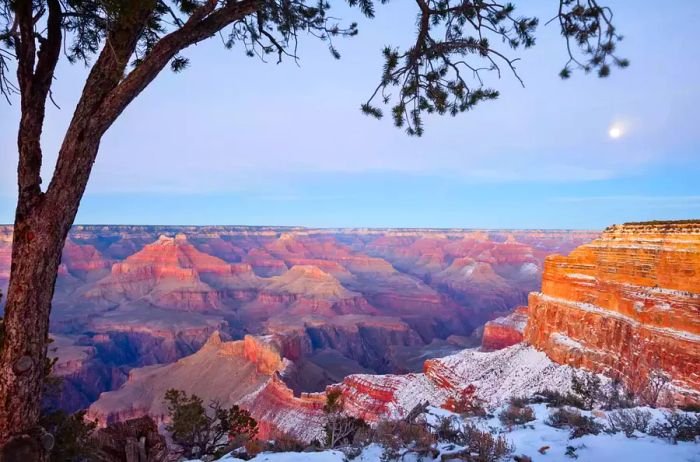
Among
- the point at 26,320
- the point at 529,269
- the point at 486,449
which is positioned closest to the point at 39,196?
the point at 26,320

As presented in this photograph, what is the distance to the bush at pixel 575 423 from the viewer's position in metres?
5.53

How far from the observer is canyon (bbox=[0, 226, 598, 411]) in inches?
2109

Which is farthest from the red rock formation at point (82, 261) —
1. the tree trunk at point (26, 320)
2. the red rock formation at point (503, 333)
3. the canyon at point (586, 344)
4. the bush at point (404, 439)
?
the tree trunk at point (26, 320)

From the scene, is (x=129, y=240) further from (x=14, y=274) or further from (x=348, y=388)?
(x=14, y=274)

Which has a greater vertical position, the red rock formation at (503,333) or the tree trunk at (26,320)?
the tree trunk at (26,320)

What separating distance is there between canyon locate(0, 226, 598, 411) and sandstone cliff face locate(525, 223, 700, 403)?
2018 centimetres

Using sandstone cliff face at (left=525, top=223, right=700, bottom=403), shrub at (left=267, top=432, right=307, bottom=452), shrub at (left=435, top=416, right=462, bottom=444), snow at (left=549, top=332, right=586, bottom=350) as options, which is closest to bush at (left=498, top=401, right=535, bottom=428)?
shrub at (left=435, top=416, right=462, bottom=444)

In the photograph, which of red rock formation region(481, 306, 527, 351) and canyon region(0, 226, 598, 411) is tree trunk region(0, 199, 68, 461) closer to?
canyon region(0, 226, 598, 411)

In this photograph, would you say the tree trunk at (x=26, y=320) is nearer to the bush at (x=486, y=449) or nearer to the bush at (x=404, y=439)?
the bush at (x=404, y=439)

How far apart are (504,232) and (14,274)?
19411 cm

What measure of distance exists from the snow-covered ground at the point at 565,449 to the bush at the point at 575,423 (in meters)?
0.12

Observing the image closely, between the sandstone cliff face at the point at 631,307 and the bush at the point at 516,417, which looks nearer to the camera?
the bush at the point at 516,417

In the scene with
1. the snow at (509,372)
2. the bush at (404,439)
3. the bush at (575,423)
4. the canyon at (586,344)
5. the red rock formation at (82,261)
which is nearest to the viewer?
the bush at (404,439)

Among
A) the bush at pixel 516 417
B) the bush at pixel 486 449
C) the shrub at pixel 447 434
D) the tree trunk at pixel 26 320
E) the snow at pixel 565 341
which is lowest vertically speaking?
the snow at pixel 565 341
